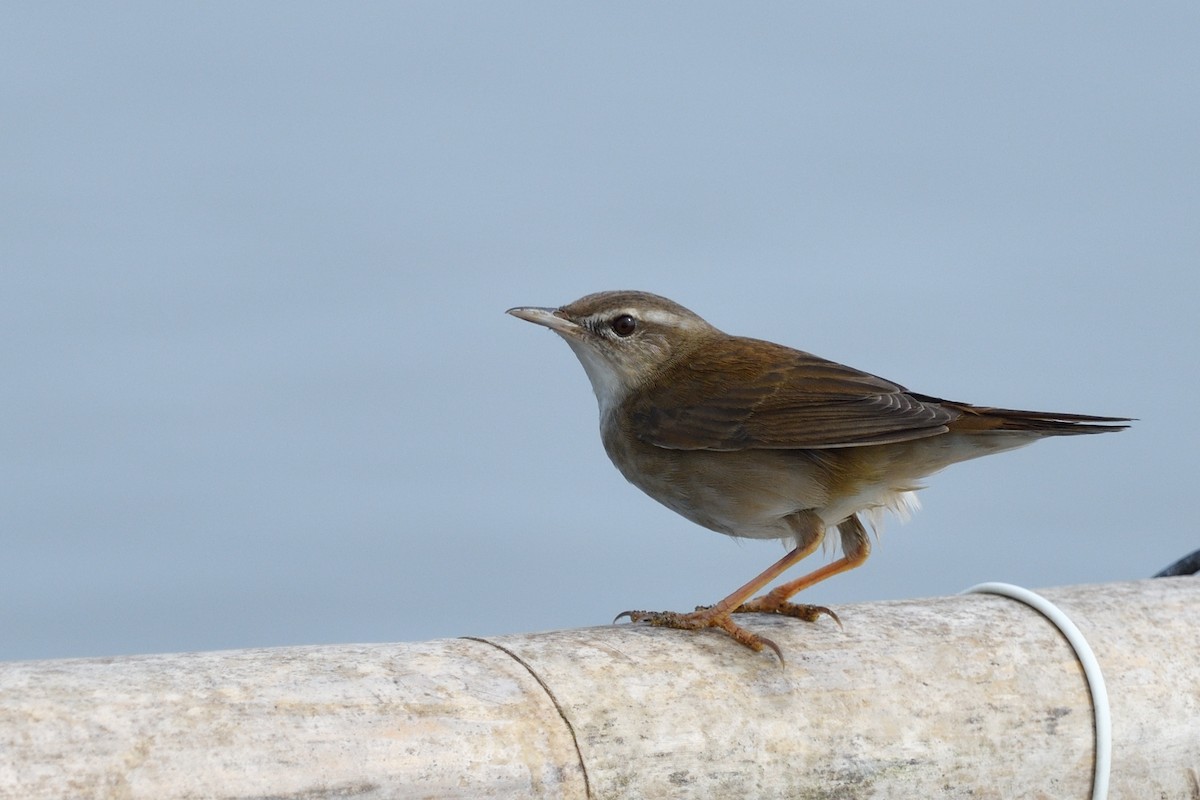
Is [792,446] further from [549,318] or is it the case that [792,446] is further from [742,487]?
[549,318]

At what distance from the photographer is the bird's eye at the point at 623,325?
4648 millimetres

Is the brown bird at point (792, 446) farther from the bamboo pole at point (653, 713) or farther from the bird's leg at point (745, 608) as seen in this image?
the bamboo pole at point (653, 713)

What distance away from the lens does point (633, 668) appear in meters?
3.18

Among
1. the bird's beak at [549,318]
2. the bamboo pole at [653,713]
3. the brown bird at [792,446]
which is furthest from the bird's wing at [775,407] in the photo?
the bamboo pole at [653,713]

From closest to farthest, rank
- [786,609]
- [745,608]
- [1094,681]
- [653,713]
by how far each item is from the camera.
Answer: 1. [653,713]
2. [1094,681]
3. [786,609]
4. [745,608]

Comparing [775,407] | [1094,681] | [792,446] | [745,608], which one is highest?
[775,407]

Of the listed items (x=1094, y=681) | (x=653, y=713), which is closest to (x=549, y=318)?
(x=653, y=713)

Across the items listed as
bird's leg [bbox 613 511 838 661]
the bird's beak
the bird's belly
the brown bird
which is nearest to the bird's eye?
the bird's beak

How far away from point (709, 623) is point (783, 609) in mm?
415

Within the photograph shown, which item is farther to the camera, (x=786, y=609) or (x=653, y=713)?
(x=786, y=609)

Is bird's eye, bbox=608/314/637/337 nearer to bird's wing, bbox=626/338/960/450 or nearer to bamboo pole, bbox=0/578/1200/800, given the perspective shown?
bird's wing, bbox=626/338/960/450

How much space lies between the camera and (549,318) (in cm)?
464

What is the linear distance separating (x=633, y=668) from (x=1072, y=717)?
3.82ft

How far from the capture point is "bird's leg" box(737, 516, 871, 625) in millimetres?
3846
